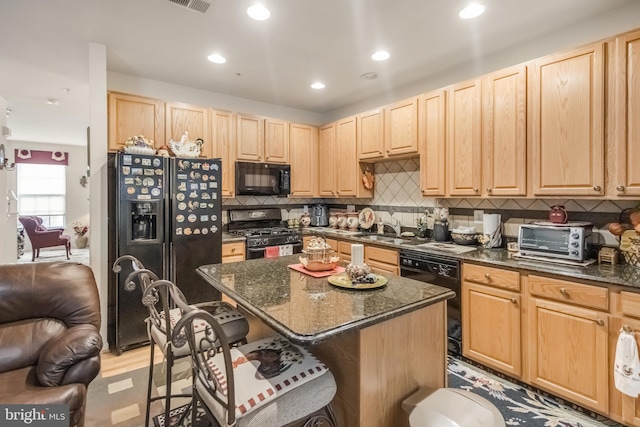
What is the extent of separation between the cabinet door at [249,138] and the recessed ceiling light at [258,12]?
67.0 inches

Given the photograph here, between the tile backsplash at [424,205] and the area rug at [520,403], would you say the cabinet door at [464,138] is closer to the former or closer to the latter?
the tile backsplash at [424,205]

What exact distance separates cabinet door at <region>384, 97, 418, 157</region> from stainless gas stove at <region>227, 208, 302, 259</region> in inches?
61.3

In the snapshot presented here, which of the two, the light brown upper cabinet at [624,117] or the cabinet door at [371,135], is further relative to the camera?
the cabinet door at [371,135]

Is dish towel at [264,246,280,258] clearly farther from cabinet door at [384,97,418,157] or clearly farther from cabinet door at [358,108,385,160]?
cabinet door at [384,97,418,157]

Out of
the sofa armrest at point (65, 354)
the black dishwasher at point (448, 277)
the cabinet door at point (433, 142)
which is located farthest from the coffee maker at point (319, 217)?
the sofa armrest at point (65, 354)

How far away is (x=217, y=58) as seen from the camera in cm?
305

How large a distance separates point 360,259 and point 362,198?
2679 mm

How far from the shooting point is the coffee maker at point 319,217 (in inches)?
189

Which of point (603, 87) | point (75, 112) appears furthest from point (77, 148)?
point (603, 87)

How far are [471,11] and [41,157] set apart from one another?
31.9 feet

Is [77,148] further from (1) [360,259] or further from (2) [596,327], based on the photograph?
(2) [596,327]

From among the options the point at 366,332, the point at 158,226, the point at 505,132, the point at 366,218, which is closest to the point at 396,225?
the point at 366,218

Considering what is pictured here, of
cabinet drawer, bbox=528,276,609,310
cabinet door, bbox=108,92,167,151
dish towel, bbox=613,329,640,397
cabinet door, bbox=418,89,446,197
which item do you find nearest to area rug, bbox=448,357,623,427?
dish towel, bbox=613,329,640,397

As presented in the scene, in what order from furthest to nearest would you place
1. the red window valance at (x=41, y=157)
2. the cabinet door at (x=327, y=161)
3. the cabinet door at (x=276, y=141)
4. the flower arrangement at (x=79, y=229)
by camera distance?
the flower arrangement at (x=79, y=229) < the red window valance at (x=41, y=157) < the cabinet door at (x=327, y=161) < the cabinet door at (x=276, y=141)
